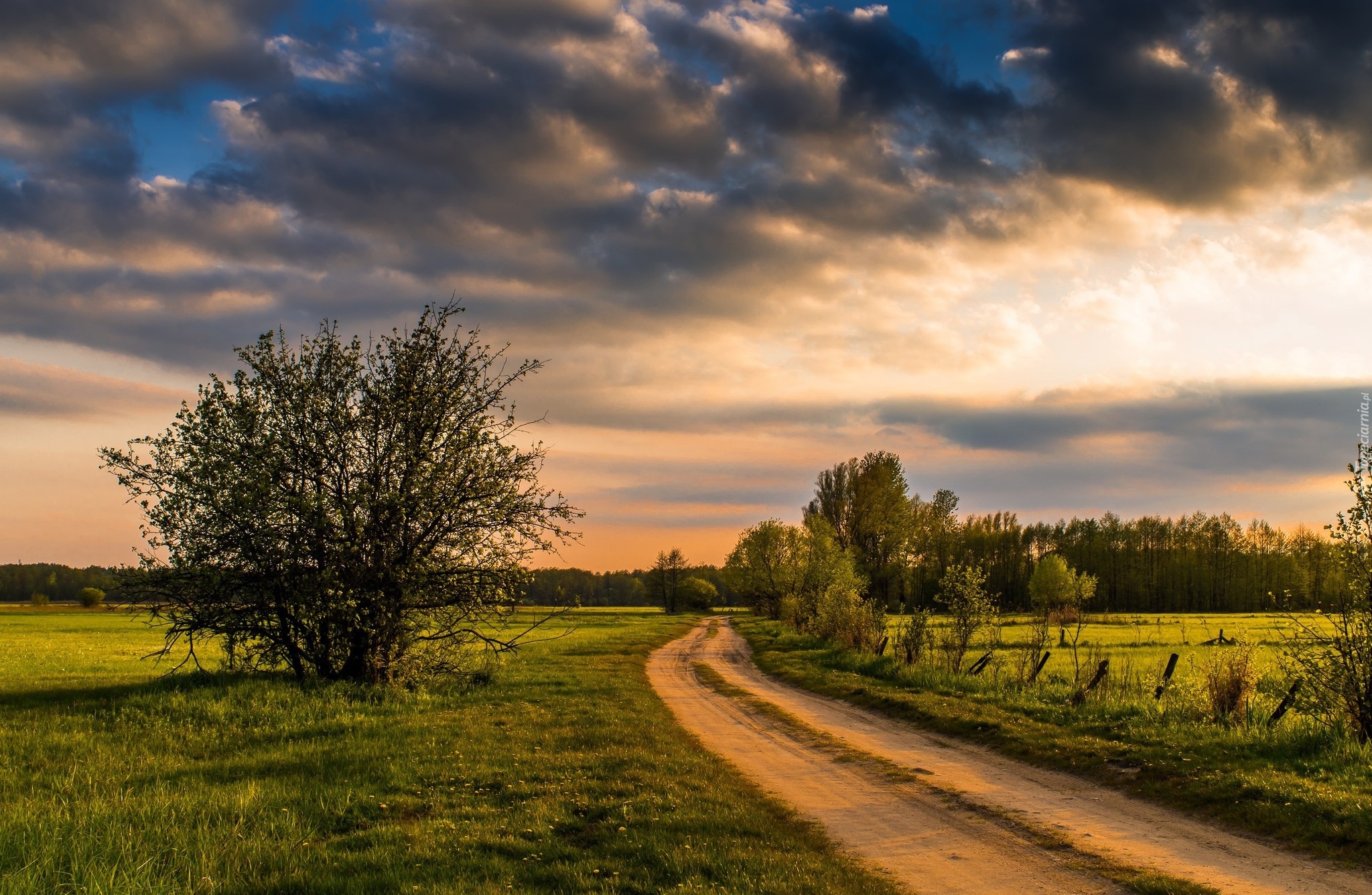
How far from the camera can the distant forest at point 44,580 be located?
13688 centimetres

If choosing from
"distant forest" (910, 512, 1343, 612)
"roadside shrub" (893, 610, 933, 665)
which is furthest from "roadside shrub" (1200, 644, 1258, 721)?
"distant forest" (910, 512, 1343, 612)

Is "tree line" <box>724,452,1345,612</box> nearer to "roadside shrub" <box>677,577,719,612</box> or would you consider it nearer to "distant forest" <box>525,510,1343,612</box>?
"distant forest" <box>525,510,1343,612</box>

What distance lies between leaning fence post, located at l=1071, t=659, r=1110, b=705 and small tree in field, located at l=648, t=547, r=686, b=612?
4494 inches

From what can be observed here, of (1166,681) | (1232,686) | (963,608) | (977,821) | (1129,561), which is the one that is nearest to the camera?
(977,821)

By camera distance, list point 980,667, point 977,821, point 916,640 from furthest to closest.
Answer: point 916,640
point 980,667
point 977,821

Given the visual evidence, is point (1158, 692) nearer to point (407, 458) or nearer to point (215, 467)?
point (407, 458)

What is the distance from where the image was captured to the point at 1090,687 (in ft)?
64.7

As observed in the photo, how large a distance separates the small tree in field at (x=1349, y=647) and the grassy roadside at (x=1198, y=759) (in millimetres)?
670

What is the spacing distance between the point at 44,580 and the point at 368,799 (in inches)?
7028

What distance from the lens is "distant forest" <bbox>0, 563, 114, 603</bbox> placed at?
5389 inches

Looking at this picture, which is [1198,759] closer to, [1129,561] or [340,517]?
[340,517]

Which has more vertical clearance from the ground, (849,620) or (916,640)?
(916,640)

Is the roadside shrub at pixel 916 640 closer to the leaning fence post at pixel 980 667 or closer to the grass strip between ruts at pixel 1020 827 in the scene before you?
the leaning fence post at pixel 980 667

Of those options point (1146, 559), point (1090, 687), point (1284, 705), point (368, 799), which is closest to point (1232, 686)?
point (1284, 705)
